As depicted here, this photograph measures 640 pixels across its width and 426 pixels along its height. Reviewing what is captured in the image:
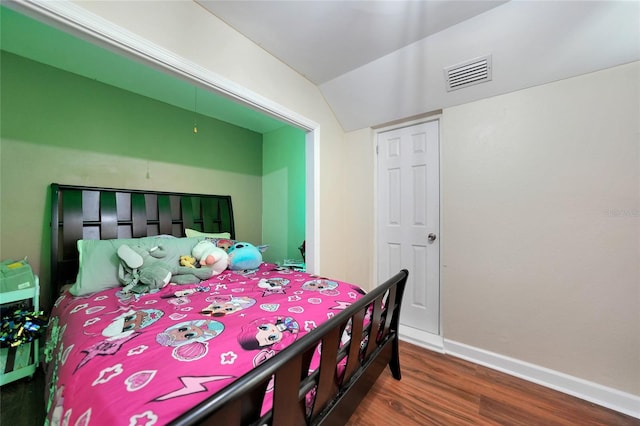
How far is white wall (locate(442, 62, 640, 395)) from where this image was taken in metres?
1.45

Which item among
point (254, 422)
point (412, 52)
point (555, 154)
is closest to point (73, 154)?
point (254, 422)

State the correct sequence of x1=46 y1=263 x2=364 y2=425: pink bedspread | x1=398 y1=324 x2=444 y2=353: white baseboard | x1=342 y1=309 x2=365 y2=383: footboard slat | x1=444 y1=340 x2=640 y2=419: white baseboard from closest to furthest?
x1=46 y1=263 x2=364 y2=425: pink bedspread
x1=342 y1=309 x2=365 y2=383: footboard slat
x1=444 y1=340 x2=640 y2=419: white baseboard
x1=398 y1=324 x2=444 y2=353: white baseboard

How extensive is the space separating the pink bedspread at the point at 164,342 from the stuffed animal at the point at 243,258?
468 millimetres

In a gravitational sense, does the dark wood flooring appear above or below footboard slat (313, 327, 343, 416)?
below

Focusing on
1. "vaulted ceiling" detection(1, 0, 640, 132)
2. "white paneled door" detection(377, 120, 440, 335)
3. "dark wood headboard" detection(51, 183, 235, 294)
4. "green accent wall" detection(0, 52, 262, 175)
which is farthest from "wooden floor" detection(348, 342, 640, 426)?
"green accent wall" detection(0, 52, 262, 175)

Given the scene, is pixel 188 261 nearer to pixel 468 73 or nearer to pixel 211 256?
pixel 211 256

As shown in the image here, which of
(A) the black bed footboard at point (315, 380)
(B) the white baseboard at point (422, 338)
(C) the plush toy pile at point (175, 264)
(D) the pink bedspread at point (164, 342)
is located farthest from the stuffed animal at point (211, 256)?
(B) the white baseboard at point (422, 338)

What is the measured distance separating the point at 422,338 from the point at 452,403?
0.73m

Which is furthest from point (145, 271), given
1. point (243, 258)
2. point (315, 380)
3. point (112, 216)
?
point (315, 380)

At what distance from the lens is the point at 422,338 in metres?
2.18

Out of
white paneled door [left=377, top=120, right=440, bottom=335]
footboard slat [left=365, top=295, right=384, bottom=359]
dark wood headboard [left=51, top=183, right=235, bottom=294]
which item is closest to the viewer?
footboard slat [left=365, top=295, right=384, bottom=359]

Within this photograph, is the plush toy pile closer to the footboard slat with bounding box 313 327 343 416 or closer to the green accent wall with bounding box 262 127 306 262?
the green accent wall with bounding box 262 127 306 262

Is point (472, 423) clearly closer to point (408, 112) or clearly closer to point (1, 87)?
point (408, 112)

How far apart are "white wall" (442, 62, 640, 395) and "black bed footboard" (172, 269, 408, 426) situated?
98 cm
